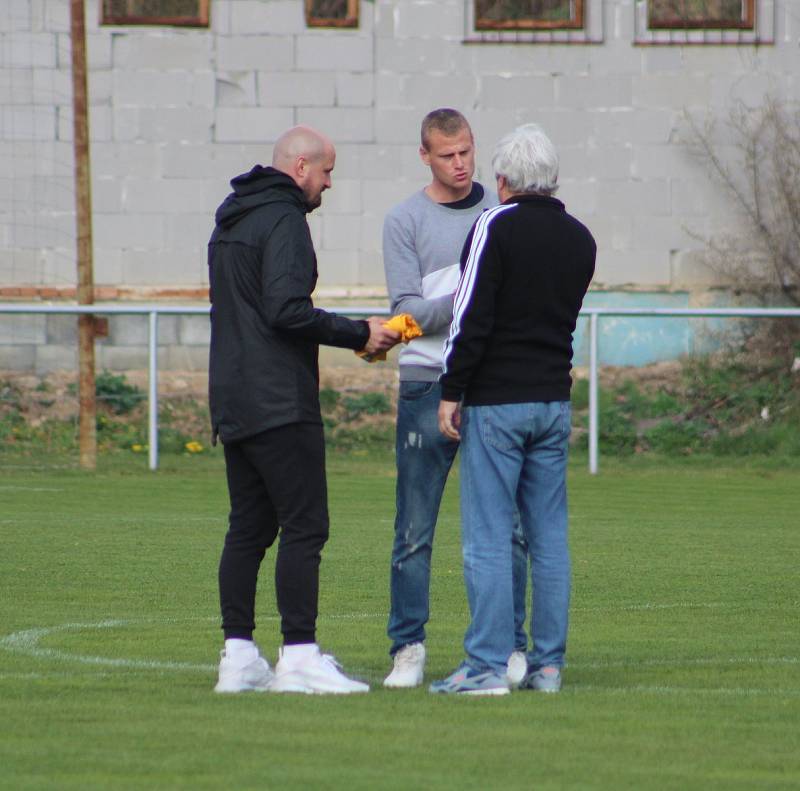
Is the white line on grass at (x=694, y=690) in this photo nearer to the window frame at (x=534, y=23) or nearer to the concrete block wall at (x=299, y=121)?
the concrete block wall at (x=299, y=121)

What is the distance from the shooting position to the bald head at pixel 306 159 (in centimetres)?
603

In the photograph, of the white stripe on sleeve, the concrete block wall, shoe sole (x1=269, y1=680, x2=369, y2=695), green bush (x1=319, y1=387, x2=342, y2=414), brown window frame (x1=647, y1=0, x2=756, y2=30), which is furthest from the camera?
brown window frame (x1=647, y1=0, x2=756, y2=30)

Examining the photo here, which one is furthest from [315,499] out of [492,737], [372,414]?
[372,414]

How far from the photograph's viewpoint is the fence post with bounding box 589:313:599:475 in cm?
1664

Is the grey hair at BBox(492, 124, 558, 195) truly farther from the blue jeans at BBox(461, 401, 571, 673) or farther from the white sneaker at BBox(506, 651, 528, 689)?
the white sneaker at BBox(506, 651, 528, 689)

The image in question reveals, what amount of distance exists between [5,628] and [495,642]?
252 cm

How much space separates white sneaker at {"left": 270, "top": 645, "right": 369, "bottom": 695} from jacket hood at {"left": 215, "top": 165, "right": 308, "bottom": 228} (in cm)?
143

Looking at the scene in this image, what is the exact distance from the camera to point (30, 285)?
19.7 meters

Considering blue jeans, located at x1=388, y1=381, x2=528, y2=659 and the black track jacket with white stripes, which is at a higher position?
the black track jacket with white stripes

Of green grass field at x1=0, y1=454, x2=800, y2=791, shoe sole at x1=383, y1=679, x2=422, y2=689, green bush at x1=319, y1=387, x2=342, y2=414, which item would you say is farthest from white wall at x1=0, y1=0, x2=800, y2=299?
shoe sole at x1=383, y1=679, x2=422, y2=689

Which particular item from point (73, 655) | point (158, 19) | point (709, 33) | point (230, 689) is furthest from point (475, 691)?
point (709, 33)

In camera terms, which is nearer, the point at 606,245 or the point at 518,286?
the point at 518,286

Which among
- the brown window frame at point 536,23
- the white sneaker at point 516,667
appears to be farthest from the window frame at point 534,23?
the white sneaker at point 516,667

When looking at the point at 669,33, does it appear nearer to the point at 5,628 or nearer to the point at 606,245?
the point at 606,245
